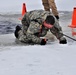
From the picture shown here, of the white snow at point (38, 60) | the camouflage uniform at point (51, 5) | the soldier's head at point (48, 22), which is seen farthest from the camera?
the camouflage uniform at point (51, 5)

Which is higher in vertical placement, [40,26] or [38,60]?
[40,26]

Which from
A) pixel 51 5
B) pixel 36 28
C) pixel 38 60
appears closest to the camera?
pixel 38 60

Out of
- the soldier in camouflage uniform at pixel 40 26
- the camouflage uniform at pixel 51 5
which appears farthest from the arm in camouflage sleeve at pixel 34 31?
the camouflage uniform at pixel 51 5

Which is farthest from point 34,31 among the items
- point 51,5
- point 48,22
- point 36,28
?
point 51,5

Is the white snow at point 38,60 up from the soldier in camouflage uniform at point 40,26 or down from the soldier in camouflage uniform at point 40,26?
down

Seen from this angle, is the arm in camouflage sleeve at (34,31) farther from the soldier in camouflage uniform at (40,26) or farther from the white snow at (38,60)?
the white snow at (38,60)

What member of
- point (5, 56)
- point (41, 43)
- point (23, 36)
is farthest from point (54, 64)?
point (23, 36)

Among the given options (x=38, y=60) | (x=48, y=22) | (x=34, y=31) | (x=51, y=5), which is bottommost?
(x=38, y=60)

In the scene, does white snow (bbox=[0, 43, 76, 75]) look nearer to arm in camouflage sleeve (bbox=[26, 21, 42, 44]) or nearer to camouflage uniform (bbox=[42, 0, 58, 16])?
arm in camouflage sleeve (bbox=[26, 21, 42, 44])

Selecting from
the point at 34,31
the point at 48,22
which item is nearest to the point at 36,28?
the point at 34,31

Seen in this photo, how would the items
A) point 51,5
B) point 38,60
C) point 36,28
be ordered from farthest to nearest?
1. point 51,5
2. point 36,28
3. point 38,60

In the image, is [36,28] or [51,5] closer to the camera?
[36,28]

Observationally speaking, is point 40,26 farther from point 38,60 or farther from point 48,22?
point 38,60

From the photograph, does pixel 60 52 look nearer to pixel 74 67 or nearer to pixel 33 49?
pixel 33 49
